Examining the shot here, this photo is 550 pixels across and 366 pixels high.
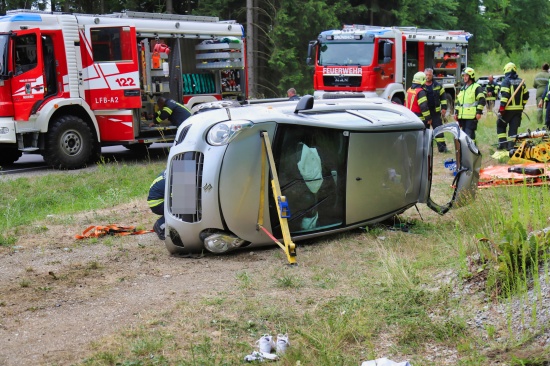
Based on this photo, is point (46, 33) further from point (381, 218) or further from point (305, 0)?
point (305, 0)

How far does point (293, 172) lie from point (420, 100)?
772 cm

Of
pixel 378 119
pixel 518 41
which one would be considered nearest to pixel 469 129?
pixel 378 119

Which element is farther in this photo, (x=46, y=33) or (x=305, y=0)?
(x=305, y=0)

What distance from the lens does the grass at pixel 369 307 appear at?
406cm

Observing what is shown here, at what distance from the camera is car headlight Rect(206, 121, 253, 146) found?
242 inches

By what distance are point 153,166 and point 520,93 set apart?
6.68m

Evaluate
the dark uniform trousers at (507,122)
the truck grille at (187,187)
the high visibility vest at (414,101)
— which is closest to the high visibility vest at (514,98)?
the dark uniform trousers at (507,122)

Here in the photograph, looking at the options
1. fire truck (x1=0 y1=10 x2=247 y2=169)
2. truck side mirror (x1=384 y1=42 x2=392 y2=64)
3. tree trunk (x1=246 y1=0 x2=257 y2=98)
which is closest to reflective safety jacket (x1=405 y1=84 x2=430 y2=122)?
fire truck (x1=0 y1=10 x2=247 y2=169)

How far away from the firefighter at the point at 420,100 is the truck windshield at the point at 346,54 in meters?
5.26

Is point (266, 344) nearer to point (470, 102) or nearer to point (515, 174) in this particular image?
point (515, 174)

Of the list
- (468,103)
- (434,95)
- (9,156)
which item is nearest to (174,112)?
(9,156)

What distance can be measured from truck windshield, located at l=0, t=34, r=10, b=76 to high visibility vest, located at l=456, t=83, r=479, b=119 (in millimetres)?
8096

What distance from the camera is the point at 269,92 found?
97.2 feet

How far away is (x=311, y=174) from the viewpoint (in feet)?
21.8
